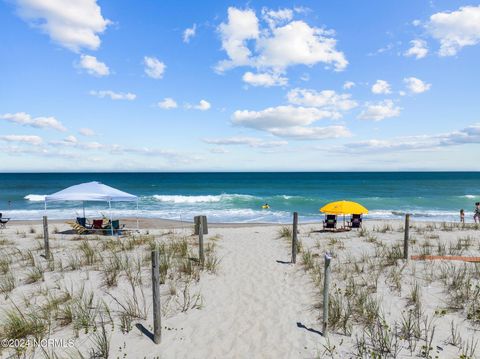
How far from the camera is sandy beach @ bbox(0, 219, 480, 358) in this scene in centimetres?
482

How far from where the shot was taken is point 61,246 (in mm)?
10883

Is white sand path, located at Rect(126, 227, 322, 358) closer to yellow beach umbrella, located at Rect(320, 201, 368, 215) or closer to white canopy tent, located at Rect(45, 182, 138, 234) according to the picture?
yellow beach umbrella, located at Rect(320, 201, 368, 215)

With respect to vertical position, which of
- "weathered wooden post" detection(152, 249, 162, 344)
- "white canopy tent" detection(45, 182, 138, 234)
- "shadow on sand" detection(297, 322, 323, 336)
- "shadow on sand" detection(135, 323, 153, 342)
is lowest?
"shadow on sand" detection(297, 322, 323, 336)

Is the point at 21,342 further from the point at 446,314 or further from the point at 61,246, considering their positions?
the point at 446,314

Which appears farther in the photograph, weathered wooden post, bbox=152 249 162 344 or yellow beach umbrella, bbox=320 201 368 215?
yellow beach umbrella, bbox=320 201 368 215

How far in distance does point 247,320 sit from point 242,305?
24.4 inches

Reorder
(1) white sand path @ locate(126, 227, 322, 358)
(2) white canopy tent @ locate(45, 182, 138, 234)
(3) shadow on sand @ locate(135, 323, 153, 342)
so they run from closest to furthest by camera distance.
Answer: (1) white sand path @ locate(126, 227, 322, 358)
(3) shadow on sand @ locate(135, 323, 153, 342)
(2) white canopy tent @ locate(45, 182, 138, 234)

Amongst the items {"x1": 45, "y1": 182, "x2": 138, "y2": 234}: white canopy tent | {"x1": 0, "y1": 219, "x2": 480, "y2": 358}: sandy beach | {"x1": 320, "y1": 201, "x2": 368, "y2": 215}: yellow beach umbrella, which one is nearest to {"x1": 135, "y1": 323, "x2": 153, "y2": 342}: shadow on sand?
{"x1": 0, "y1": 219, "x2": 480, "y2": 358}: sandy beach

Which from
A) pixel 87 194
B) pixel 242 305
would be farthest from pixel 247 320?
pixel 87 194

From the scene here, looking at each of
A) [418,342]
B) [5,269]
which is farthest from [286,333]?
[5,269]

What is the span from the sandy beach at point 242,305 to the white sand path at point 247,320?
0.02m

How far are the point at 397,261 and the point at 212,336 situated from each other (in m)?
6.11

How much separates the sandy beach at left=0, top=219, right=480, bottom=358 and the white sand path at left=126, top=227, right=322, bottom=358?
20mm

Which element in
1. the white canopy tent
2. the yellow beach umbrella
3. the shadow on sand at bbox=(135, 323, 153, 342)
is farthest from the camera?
the yellow beach umbrella
